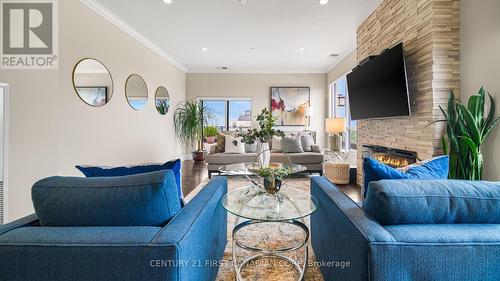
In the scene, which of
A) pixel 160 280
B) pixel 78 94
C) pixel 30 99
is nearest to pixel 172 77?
pixel 78 94

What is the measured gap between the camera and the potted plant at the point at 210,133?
729 cm

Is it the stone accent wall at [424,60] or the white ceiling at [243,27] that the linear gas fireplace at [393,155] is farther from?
the white ceiling at [243,27]

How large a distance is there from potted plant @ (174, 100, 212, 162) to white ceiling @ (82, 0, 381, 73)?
132 centimetres

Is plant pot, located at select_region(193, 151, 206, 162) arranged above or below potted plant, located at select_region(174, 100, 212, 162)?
below

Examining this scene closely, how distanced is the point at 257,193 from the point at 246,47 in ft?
13.2

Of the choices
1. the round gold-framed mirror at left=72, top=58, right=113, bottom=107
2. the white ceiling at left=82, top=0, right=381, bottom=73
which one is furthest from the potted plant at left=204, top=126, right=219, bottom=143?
the round gold-framed mirror at left=72, top=58, right=113, bottom=107

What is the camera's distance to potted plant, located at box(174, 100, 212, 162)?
6.73 metres

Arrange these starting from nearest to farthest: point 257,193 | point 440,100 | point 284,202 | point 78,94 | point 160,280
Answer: point 160,280
point 284,202
point 257,193
point 440,100
point 78,94

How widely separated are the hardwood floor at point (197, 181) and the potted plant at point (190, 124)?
60cm

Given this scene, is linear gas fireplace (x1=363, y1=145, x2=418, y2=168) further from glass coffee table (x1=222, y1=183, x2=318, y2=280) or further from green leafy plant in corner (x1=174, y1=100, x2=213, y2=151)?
green leafy plant in corner (x1=174, y1=100, x2=213, y2=151)

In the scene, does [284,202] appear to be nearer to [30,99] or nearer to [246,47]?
[30,99]

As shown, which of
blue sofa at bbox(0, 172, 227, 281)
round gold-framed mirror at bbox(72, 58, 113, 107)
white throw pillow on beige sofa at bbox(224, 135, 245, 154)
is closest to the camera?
blue sofa at bbox(0, 172, 227, 281)

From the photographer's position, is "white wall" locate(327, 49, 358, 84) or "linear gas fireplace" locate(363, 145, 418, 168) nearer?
"linear gas fireplace" locate(363, 145, 418, 168)

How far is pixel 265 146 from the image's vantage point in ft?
10.8
